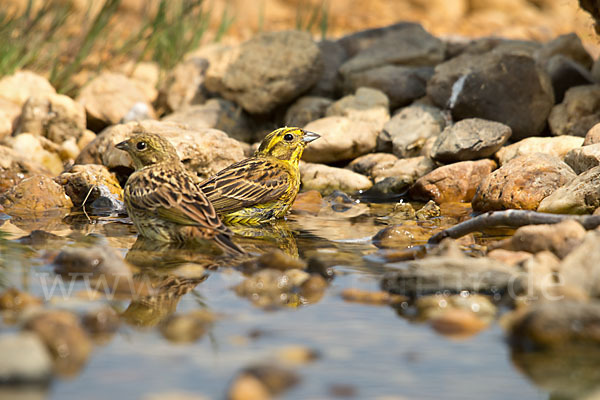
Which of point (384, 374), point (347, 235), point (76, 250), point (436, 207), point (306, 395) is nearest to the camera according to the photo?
point (306, 395)

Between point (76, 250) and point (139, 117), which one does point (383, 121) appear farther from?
point (76, 250)

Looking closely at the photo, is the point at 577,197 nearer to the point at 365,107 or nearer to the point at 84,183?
the point at 365,107

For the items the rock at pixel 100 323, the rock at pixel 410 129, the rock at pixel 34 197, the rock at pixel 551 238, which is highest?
the rock at pixel 100 323

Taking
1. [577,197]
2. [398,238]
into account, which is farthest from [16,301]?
[577,197]

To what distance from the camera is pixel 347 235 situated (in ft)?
20.7

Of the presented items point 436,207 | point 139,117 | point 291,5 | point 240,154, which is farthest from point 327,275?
point 291,5

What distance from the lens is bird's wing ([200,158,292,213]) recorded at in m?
6.70

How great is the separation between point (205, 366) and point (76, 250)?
6.22 ft

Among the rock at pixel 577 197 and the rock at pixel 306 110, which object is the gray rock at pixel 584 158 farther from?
the rock at pixel 306 110

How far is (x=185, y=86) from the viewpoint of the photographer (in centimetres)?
1131

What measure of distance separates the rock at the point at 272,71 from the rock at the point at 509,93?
2213 mm

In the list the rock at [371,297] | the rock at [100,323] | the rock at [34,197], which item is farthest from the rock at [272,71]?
the rock at [100,323]

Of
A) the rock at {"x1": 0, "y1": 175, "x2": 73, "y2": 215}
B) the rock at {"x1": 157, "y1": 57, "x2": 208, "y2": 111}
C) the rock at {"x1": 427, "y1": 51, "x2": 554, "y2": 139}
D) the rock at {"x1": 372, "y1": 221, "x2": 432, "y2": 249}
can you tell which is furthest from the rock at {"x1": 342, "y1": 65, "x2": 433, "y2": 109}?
the rock at {"x1": 0, "y1": 175, "x2": 73, "y2": 215}

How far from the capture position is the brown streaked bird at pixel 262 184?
266 inches
